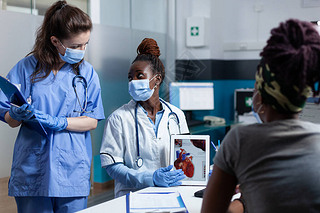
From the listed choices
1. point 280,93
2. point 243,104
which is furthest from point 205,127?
point 280,93

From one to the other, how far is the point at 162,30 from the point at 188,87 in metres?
0.65

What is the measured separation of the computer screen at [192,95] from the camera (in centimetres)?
398

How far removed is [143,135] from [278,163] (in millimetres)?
993

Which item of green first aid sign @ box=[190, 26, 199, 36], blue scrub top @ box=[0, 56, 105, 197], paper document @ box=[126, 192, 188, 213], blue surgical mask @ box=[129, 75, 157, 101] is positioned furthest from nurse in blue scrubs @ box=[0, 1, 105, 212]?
green first aid sign @ box=[190, 26, 199, 36]

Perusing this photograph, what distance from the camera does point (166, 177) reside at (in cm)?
169

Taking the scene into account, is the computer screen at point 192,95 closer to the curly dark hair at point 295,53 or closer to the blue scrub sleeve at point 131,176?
the blue scrub sleeve at point 131,176

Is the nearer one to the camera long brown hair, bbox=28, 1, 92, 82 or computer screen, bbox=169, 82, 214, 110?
long brown hair, bbox=28, 1, 92, 82

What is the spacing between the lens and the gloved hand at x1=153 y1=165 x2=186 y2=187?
5.54 ft

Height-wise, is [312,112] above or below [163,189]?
above

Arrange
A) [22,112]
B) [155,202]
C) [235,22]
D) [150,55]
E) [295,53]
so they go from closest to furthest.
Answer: [295,53], [155,202], [22,112], [150,55], [235,22]

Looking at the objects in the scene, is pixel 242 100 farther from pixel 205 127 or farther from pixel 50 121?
pixel 50 121

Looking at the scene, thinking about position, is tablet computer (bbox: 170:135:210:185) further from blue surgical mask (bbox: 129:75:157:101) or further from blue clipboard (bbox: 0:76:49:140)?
blue clipboard (bbox: 0:76:49:140)

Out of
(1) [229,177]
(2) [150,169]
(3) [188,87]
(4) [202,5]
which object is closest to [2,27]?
(2) [150,169]

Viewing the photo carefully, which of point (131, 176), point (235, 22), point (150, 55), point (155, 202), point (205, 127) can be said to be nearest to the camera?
point (155, 202)
